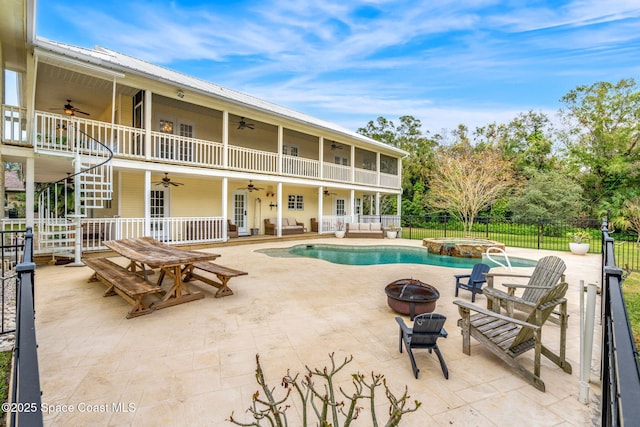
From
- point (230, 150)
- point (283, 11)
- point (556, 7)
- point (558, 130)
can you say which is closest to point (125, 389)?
point (230, 150)

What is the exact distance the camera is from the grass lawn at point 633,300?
4195 millimetres

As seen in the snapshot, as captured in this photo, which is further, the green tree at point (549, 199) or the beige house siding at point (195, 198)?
the green tree at point (549, 199)

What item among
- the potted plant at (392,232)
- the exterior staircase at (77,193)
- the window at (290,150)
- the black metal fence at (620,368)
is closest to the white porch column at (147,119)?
the exterior staircase at (77,193)

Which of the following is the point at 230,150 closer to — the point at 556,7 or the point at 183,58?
the point at 556,7

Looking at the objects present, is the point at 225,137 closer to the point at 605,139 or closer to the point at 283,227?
the point at 283,227

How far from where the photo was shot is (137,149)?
10484 mm

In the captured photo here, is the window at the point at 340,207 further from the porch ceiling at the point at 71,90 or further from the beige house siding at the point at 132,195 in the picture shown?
the porch ceiling at the point at 71,90

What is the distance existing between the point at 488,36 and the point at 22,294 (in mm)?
17219

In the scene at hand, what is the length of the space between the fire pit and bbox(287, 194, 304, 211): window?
13369mm

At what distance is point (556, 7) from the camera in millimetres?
9930

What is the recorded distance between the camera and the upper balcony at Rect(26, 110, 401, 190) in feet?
28.3

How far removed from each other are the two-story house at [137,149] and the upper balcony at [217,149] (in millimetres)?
56

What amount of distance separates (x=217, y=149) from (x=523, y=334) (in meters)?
11.9

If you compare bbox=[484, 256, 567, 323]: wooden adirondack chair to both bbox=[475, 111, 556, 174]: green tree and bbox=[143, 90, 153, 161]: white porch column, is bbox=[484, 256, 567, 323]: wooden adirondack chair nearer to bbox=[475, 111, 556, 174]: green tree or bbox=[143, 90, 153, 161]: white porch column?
bbox=[143, 90, 153, 161]: white porch column
